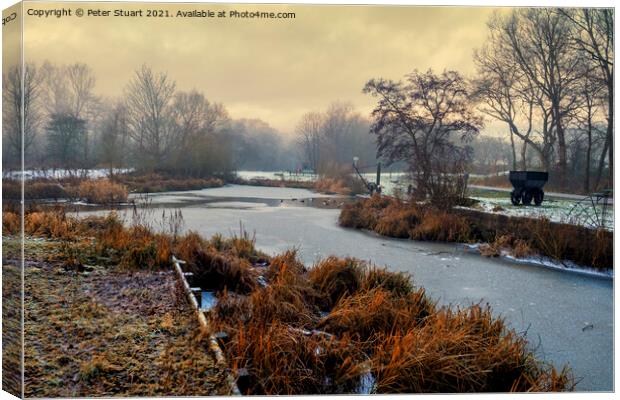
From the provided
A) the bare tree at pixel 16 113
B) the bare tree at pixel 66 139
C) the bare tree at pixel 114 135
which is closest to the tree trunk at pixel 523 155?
the bare tree at pixel 114 135

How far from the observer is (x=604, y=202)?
3.62 m

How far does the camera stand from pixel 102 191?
4.18 metres

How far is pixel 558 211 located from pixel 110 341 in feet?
14.1

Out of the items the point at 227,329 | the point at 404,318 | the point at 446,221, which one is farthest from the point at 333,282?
the point at 446,221

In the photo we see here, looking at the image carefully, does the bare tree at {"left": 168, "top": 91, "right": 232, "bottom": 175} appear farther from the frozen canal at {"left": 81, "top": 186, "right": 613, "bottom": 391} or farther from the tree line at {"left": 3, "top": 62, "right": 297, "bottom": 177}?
the frozen canal at {"left": 81, "top": 186, "right": 613, "bottom": 391}

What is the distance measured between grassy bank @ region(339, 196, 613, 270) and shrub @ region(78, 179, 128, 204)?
3.70 m

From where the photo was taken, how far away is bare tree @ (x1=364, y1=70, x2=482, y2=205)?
429 centimetres

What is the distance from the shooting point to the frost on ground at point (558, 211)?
3897 millimetres

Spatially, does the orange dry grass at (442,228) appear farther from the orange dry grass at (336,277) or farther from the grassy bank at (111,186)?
the grassy bank at (111,186)

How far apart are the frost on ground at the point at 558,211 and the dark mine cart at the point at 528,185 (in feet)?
0.45

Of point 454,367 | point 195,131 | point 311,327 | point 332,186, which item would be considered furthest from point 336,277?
point 195,131

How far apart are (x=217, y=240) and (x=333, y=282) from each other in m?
1.78

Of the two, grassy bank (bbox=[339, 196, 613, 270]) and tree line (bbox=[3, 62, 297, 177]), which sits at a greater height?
tree line (bbox=[3, 62, 297, 177])

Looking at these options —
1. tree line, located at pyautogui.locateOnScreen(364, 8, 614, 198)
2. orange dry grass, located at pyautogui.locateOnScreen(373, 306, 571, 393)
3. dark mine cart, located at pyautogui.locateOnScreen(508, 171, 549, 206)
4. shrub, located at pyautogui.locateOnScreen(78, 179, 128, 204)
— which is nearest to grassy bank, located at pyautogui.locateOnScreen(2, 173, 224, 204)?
shrub, located at pyautogui.locateOnScreen(78, 179, 128, 204)
